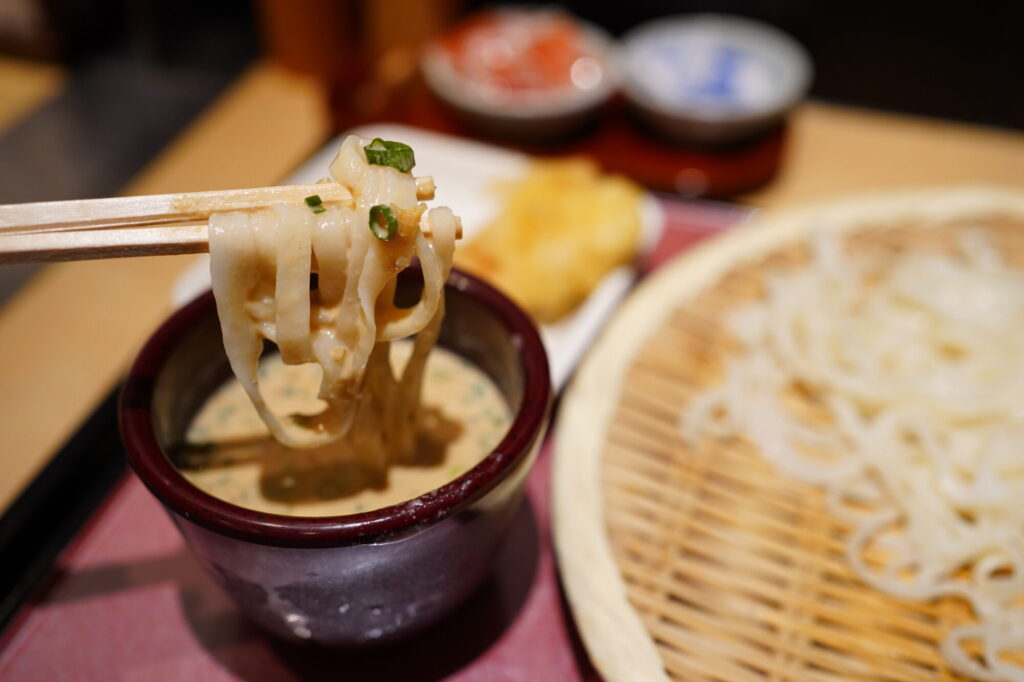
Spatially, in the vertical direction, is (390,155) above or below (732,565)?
above

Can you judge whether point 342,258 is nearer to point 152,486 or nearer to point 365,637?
point 152,486

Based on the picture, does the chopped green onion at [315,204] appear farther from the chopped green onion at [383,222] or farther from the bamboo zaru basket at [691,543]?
the bamboo zaru basket at [691,543]

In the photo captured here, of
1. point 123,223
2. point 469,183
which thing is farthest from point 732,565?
point 469,183

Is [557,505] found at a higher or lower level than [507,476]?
lower

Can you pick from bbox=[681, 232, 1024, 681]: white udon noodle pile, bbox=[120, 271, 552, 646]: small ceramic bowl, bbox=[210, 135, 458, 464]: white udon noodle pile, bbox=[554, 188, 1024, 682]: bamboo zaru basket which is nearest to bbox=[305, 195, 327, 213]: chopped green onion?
bbox=[210, 135, 458, 464]: white udon noodle pile

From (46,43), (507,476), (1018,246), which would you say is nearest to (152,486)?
(507,476)

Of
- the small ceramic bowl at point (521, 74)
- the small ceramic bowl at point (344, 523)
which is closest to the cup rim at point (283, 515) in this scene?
the small ceramic bowl at point (344, 523)

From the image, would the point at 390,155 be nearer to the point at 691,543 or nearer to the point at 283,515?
the point at 283,515
